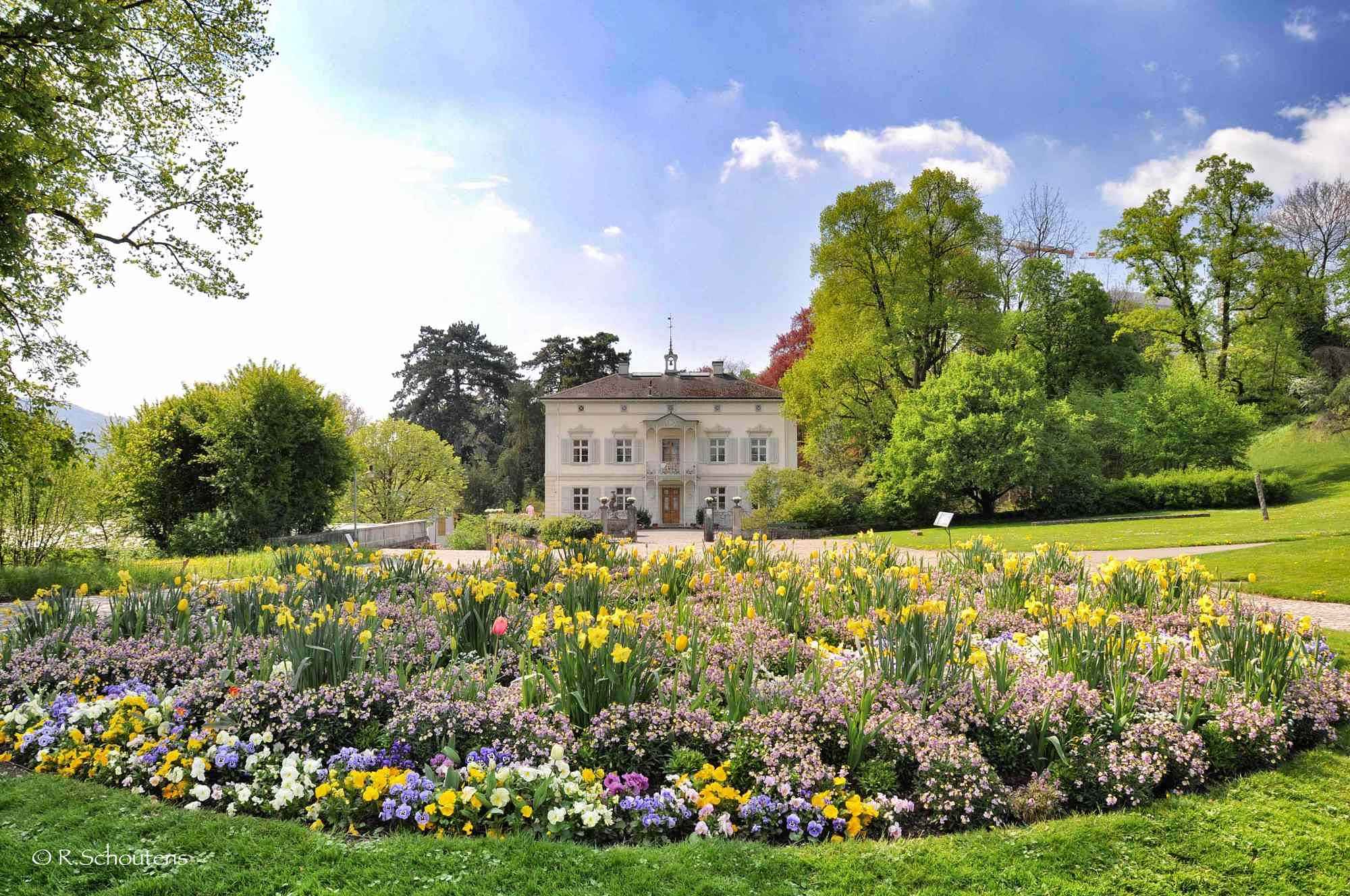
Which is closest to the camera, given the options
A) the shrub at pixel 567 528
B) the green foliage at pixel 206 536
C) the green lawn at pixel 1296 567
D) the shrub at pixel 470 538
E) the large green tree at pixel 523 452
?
the green lawn at pixel 1296 567

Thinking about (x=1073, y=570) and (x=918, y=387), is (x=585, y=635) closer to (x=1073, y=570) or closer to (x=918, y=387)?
(x=1073, y=570)

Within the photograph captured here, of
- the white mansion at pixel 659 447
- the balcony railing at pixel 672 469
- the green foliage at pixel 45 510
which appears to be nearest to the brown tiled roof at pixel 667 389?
the white mansion at pixel 659 447

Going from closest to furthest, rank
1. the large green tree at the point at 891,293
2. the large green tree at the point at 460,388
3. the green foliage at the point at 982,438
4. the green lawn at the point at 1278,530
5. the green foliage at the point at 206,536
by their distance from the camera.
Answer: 1. the green lawn at the point at 1278,530
2. the green foliage at the point at 206,536
3. the green foliage at the point at 982,438
4. the large green tree at the point at 891,293
5. the large green tree at the point at 460,388

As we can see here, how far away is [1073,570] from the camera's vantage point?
808 cm

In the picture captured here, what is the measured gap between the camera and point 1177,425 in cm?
2878

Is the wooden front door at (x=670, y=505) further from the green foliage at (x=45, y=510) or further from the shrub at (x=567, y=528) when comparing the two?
the green foliage at (x=45, y=510)

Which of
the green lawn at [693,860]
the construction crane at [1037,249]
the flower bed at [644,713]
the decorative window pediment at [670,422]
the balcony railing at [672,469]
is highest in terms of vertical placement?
the construction crane at [1037,249]

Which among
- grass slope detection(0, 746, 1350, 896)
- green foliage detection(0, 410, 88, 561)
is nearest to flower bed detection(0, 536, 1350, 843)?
grass slope detection(0, 746, 1350, 896)

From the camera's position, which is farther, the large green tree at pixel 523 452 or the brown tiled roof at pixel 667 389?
the large green tree at pixel 523 452

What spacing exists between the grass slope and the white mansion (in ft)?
110

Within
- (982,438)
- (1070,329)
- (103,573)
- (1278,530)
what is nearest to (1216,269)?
(1070,329)

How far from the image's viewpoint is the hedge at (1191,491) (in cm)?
2502

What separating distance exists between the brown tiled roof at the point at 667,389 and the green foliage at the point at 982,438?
11.4 metres

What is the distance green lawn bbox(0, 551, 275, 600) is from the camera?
10.8 meters
